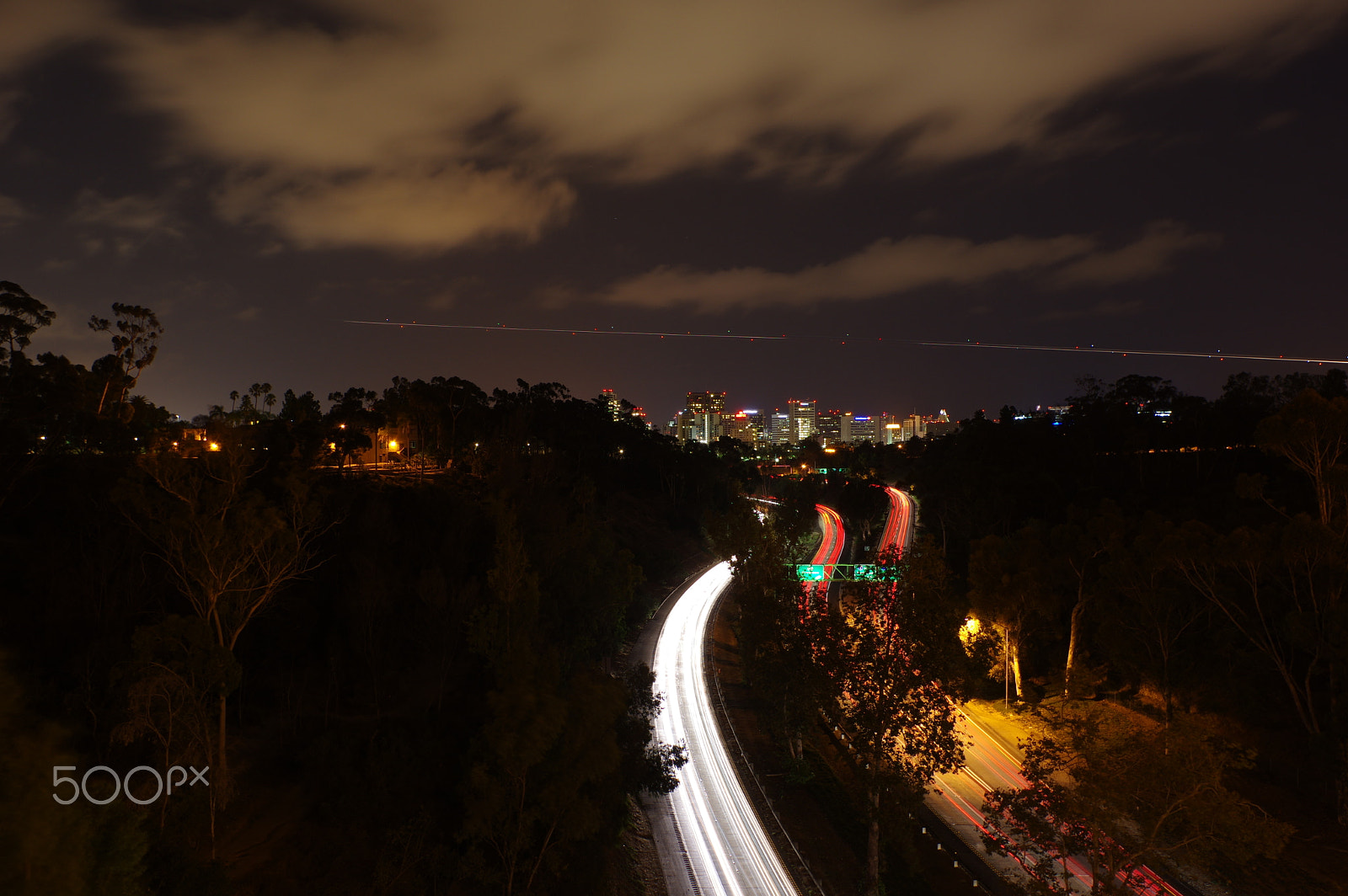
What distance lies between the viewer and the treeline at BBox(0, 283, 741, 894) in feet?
41.0

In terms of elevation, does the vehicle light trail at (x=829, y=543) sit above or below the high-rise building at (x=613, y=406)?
below

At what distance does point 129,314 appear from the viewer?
31.2 m

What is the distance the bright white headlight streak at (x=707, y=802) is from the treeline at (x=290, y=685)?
5.57 ft

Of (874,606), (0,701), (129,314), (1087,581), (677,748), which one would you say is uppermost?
(129,314)

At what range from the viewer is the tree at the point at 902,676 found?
16406 mm

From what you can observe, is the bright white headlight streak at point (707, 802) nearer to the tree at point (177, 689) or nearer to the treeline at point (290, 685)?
the treeline at point (290, 685)

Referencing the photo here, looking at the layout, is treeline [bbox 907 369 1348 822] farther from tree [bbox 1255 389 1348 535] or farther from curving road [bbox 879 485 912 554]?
curving road [bbox 879 485 912 554]

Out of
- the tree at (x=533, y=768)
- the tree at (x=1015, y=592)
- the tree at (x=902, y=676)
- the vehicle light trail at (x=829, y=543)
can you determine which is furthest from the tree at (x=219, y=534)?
the vehicle light trail at (x=829, y=543)

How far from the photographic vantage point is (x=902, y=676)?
54.6 ft

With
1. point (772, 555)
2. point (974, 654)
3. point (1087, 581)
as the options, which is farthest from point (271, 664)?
point (1087, 581)

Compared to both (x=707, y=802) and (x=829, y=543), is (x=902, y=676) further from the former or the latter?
(x=829, y=543)

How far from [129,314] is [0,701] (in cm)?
3328

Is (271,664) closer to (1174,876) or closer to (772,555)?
(772,555)

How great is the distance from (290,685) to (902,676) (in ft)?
54.1
